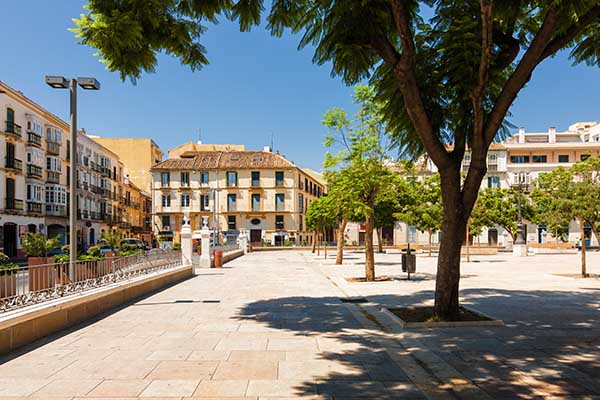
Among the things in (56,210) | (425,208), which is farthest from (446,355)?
(56,210)

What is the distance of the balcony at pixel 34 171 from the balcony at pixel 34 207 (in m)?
A: 2.27

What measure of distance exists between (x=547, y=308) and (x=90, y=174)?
49972 mm

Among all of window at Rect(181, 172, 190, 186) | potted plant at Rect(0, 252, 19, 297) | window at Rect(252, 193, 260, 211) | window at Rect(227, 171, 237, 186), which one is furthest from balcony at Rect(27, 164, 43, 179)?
potted plant at Rect(0, 252, 19, 297)

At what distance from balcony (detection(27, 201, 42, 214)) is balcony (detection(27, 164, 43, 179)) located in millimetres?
2267

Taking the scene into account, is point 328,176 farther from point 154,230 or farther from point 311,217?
point 154,230

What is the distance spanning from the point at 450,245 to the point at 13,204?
37156 millimetres

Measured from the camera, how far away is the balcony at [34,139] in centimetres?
3788

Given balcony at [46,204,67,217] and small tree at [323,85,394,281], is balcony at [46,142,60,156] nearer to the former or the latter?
balcony at [46,204,67,217]

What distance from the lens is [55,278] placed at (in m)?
8.45

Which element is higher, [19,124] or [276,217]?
[19,124]

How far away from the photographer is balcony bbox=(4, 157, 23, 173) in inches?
1384

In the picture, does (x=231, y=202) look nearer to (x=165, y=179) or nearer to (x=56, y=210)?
(x=165, y=179)

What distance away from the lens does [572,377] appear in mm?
5414

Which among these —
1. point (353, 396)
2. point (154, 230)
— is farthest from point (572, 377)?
point (154, 230)
